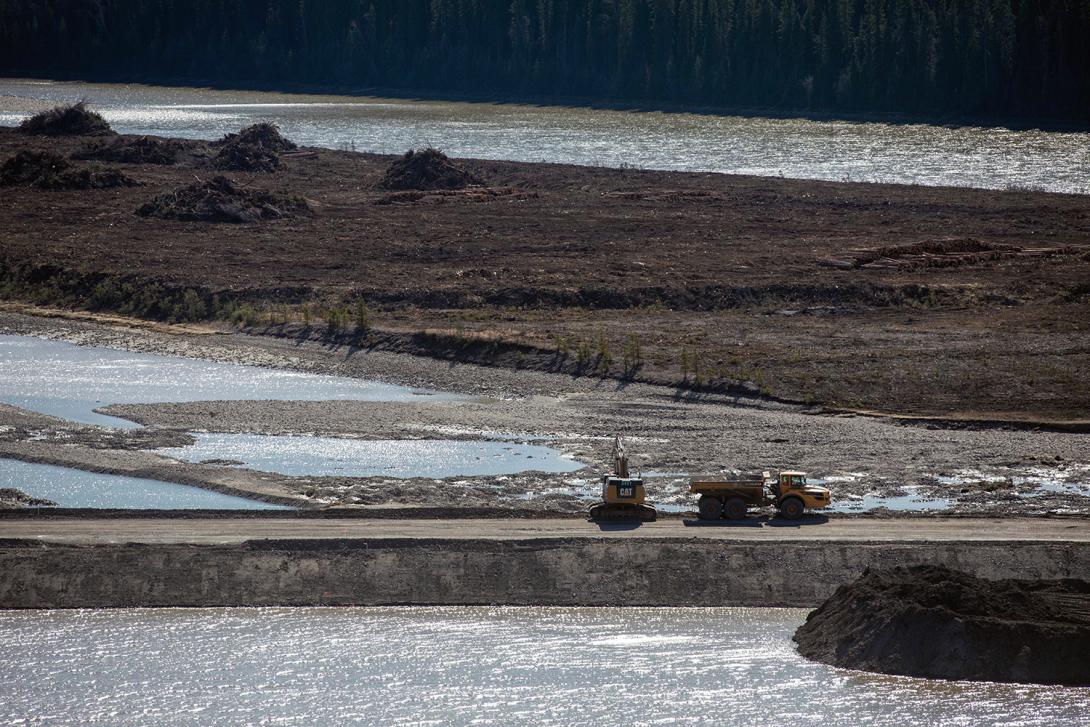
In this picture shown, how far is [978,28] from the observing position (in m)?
141

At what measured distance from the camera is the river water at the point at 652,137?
345ft

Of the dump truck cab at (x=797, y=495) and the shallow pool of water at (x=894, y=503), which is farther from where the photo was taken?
the shallow pool of water at (x=894, y=503)

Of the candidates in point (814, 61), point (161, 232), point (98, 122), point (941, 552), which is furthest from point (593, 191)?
point (814, 61)

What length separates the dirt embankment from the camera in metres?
47.4

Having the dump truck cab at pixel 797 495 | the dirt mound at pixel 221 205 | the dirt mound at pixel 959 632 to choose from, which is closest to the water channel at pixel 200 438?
the dump truck cab at pixel 797 495

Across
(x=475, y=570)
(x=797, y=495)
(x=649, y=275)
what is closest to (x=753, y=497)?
(x=797, y=495)

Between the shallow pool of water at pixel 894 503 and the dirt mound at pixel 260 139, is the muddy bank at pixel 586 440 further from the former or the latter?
the dirt mound at pixel 260 139

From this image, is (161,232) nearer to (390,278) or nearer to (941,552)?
(390,278)

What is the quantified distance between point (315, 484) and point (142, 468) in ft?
15.2

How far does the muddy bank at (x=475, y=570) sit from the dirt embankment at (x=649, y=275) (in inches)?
577

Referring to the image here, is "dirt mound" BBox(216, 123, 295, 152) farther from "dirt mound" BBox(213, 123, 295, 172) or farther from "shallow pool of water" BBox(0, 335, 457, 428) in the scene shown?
"shallow pool of water" BBox(0, 335, 457, 428)

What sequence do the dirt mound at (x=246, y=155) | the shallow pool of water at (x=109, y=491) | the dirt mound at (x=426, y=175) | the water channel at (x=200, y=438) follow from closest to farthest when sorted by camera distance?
the shallow pool of water at (x=109, y=491)
the water channel at (x=200, y=438)
the dirt mound at (x=426, y=175)
the dirt mound at (x=246, y=155)

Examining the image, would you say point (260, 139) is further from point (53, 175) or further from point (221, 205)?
point (221, 205)

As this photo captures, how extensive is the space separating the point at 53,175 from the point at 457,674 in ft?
232
